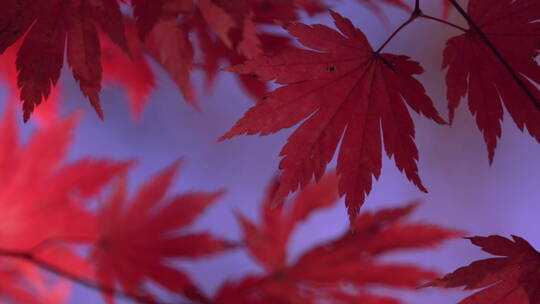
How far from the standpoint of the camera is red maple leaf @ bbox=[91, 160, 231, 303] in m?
1.13

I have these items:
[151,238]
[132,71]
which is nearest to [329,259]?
[151,238]

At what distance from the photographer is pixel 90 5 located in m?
0.63

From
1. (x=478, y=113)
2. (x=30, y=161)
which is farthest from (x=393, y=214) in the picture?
(x=30, y=161)

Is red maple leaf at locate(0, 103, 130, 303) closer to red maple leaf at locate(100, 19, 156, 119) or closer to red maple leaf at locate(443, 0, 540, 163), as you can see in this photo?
red maple leaf at locate(100, 19, 156, 119)

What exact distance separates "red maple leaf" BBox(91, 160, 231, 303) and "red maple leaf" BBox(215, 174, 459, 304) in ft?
0.37

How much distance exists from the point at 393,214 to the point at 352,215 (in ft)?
1.86

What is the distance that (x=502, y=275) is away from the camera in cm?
57

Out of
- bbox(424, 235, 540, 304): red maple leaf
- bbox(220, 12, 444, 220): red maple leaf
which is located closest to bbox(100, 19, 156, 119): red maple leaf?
bbox(220, 12, 444, 220): red maple leaf

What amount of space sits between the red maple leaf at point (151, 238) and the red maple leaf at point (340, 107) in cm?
58

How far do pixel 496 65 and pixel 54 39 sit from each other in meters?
0.52

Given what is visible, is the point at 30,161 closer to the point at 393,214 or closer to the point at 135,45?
the point at 135,45

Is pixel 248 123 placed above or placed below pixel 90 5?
below

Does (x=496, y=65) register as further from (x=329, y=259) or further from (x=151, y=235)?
(x=151, y=235)

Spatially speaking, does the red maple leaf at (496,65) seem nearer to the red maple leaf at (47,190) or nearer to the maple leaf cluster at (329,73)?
the maple leaf cluster at (329,73)
